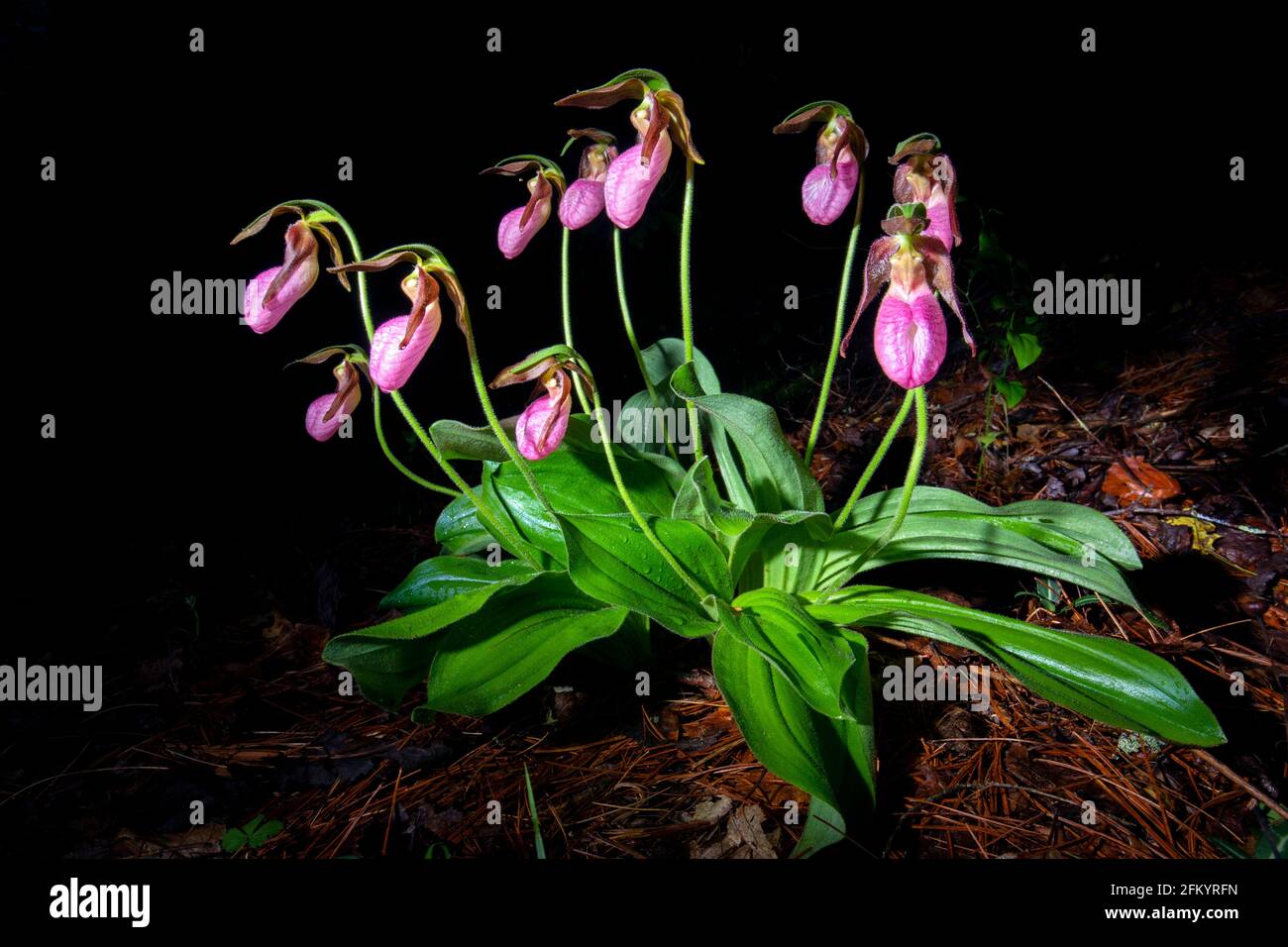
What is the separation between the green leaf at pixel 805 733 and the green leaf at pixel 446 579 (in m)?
0.61

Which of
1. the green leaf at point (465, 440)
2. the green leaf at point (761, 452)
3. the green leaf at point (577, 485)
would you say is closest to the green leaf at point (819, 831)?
the green leaf at point (761, 452)

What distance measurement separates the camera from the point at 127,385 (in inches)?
101

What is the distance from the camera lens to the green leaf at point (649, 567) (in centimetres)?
143

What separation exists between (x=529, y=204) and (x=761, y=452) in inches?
29.8

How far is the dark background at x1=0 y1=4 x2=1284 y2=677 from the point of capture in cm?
239

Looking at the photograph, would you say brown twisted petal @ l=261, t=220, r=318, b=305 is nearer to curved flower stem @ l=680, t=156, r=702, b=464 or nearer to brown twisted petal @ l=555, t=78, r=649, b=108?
brown twisted petal @ l=555, t=78, r=649, b=108

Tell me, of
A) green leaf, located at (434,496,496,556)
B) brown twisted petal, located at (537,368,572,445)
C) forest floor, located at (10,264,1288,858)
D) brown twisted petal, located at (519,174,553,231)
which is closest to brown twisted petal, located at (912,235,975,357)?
brown twisted petal, located at (537,368,572,445)

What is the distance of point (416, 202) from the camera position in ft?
9.72

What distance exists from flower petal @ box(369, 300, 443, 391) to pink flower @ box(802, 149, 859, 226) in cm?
81

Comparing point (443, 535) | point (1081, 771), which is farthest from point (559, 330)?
point (1081, 771)

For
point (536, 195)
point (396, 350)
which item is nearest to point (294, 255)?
point (396, 350)

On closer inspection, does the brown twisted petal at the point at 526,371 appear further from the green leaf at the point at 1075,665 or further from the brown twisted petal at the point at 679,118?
the green leaf at the point at 1075,665

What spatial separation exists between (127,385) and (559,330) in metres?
1.75
